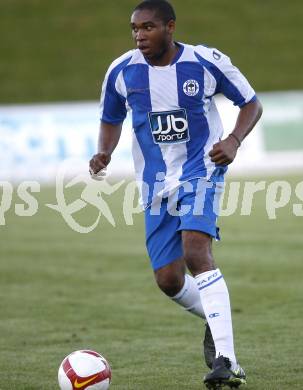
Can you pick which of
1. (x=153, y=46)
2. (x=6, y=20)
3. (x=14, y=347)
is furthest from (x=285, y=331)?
(x=6, y=20)

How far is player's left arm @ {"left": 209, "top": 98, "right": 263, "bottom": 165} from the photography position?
629cm

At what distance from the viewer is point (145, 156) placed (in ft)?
22.1

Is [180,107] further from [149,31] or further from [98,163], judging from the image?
[98,163]

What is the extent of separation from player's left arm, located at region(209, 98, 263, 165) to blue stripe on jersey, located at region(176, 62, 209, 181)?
0.23 metres

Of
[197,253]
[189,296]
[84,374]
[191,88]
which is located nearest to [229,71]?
[191,88]

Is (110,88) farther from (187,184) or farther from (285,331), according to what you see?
(285,331)

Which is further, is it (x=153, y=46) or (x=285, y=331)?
(x=285, y=331)

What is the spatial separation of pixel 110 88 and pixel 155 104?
1.51ft

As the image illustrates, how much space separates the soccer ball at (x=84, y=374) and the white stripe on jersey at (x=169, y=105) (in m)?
1.27

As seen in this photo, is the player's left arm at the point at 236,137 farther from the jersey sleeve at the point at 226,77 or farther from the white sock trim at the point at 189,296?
the white sock trim at the point at 189,296

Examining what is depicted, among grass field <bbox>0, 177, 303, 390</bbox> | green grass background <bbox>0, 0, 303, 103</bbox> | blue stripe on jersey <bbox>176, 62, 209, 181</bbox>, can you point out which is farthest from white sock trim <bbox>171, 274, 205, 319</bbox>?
green grass background <bbox>0, 0, 303, 103</bbox>

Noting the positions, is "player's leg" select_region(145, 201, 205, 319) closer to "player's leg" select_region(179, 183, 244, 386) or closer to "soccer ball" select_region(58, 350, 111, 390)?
"player's leg" select_region(179, 183, 244, 386)

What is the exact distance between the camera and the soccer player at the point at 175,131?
6.45 metres

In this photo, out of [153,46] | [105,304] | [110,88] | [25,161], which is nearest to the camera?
[153,46]
